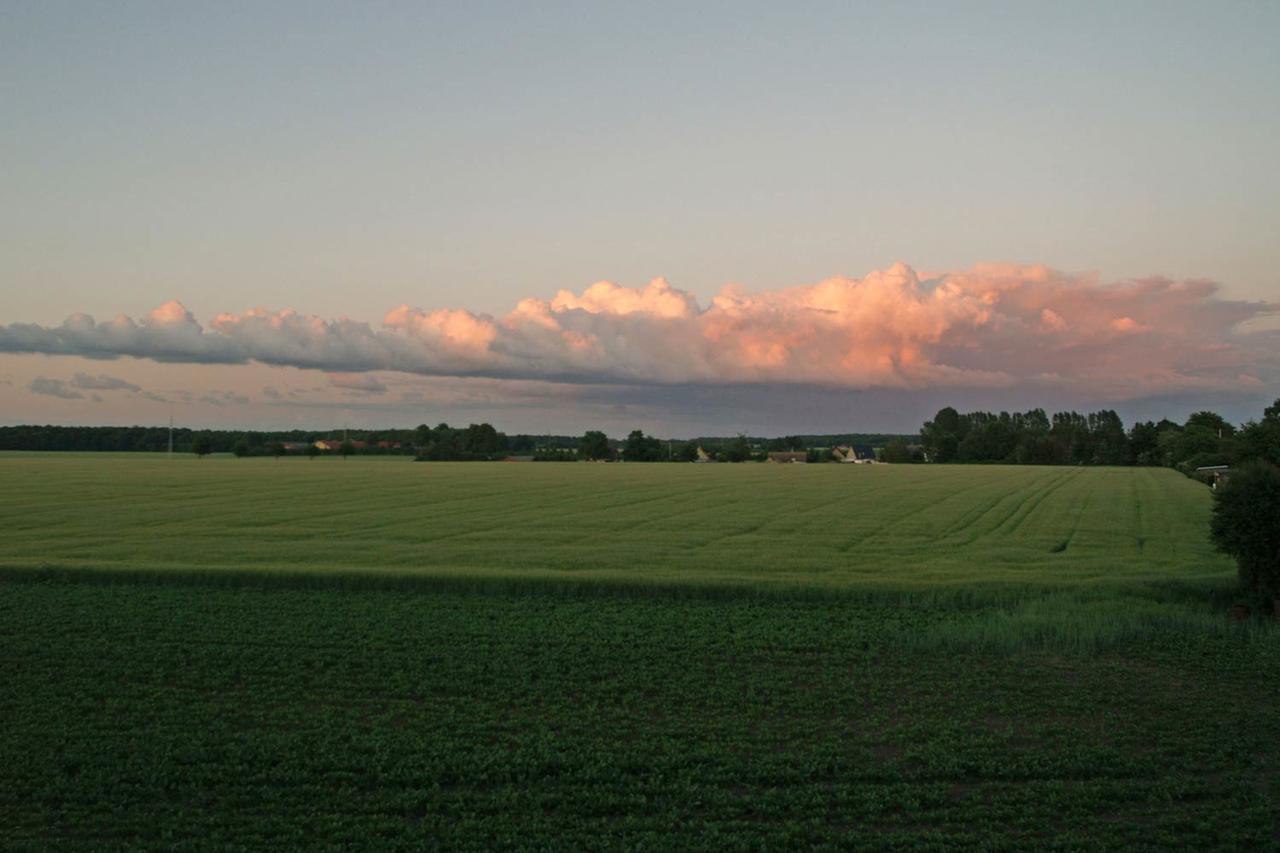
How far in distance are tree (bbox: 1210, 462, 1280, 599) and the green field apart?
1.82 metres

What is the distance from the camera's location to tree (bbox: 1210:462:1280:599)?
22109mm

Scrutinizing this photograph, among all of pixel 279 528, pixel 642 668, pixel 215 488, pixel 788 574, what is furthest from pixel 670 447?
pixel 642 668

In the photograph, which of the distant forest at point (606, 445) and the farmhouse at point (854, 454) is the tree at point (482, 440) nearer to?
the distant forest at point (606, 445)

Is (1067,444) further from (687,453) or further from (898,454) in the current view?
(687,453)

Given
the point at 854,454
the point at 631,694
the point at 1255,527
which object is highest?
the point at 854,454

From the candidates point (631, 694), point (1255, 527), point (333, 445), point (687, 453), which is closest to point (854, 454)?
point (687, 453)

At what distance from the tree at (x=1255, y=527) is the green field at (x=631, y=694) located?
5.96ft

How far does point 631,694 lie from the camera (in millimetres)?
14758

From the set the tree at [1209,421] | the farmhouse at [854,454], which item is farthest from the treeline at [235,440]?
the tree at [1209,421]

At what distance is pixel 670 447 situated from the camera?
16262cm

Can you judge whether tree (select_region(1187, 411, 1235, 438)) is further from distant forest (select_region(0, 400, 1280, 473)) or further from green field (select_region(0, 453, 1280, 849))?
green field (select_region(0, 453, 1280, 849))

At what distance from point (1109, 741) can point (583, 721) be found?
7.28m

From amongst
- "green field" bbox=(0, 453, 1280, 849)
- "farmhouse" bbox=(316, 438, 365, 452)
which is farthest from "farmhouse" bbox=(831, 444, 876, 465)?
"green field" bbox=(0, 453, 1280, 849)

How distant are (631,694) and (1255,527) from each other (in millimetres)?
16694
